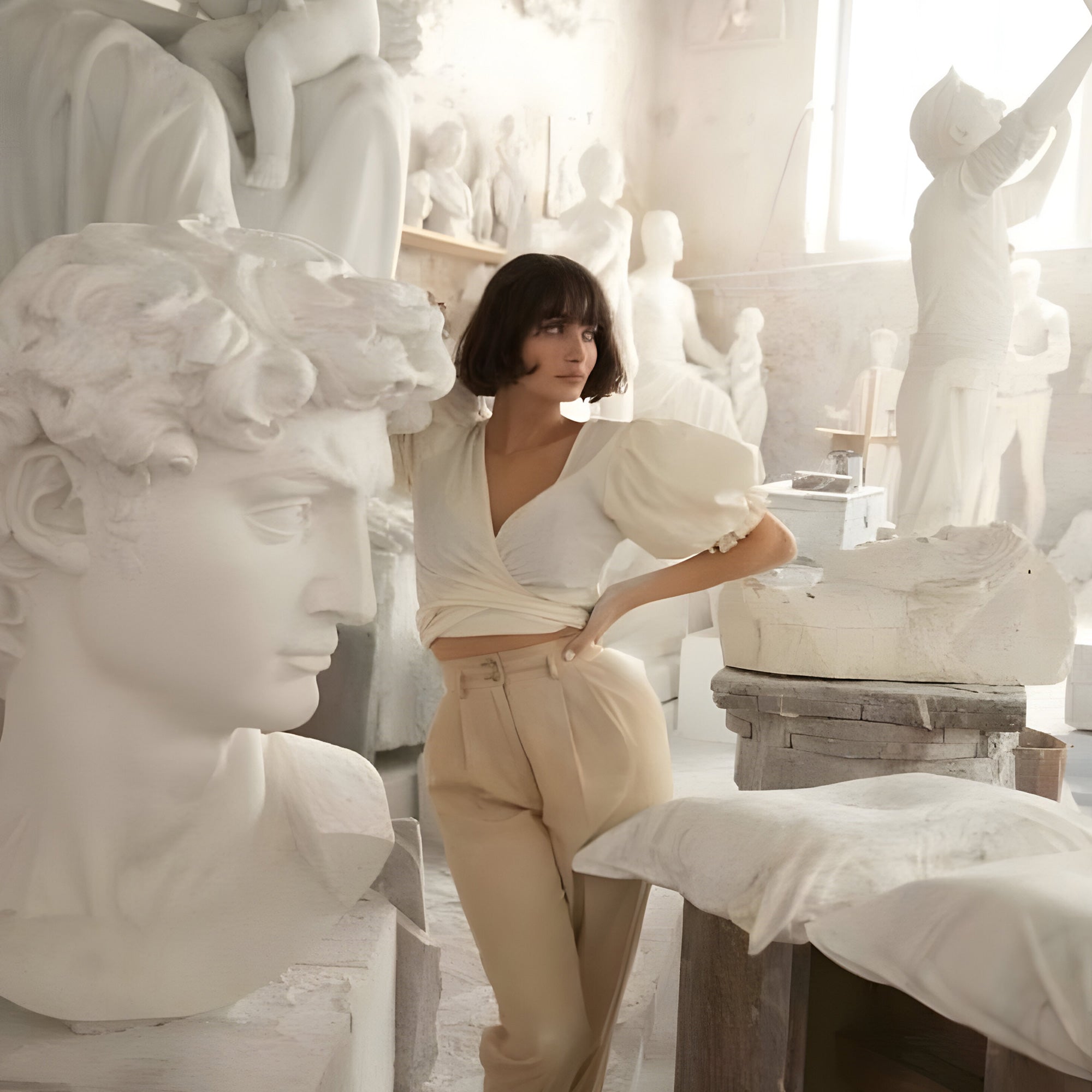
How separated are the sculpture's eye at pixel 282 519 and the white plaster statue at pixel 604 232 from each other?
7481mm

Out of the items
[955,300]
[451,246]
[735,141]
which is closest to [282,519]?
[955,300]

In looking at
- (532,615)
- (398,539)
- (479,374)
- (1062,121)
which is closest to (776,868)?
(532,615)

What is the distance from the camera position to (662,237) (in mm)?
10859

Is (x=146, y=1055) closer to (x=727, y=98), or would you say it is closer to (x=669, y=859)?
(x=669, y=859)

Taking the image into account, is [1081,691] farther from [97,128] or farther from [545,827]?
[97,128]

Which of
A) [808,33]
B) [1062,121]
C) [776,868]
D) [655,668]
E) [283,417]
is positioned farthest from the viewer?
[808,33]

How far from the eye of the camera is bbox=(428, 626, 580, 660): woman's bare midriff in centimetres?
224

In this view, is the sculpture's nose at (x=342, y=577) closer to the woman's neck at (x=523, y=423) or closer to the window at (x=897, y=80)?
the woman's neck at (x=523, y=423)

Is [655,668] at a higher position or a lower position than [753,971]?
lower

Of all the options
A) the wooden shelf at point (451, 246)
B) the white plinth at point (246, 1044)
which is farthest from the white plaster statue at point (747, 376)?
the white plinth at point (246, 1044)

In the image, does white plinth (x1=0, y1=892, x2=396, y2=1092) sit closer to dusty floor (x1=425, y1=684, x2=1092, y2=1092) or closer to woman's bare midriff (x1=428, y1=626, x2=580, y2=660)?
woman's bare midriff (x1=428, y1=626, x2=580, y2=660)

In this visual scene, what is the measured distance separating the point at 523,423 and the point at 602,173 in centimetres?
732

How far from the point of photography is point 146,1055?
4.56 ft

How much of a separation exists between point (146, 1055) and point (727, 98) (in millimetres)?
11917
